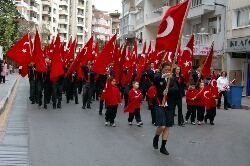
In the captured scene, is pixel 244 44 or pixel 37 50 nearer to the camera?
pixel 37 50

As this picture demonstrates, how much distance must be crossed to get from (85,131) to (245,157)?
4.09 meters

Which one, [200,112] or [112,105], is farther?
[200,112]

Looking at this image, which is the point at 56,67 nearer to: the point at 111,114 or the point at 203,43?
the point at 111,114

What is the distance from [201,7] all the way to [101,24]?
330ft

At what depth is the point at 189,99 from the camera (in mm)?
12914

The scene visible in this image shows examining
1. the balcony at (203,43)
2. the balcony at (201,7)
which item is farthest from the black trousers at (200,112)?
the balcony at (201,7)

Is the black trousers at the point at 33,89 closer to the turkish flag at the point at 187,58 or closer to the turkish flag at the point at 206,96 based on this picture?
the turkish flag at the point at 187,58

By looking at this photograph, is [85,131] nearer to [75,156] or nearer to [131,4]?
[75,156]

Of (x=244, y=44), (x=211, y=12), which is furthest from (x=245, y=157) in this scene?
(x=211, y=12)

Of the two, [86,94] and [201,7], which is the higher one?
[201,7]

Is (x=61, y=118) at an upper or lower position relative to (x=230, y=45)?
lower

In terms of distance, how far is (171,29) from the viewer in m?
8.75

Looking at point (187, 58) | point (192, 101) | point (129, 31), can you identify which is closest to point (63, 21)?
point (129, 31)

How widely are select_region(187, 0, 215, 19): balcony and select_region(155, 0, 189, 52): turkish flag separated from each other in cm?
2087
